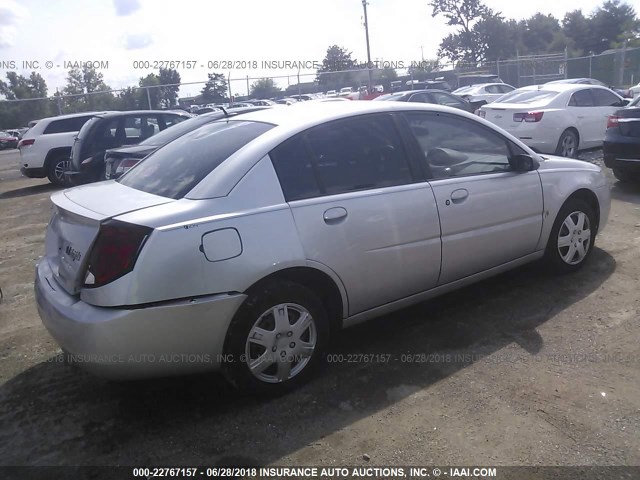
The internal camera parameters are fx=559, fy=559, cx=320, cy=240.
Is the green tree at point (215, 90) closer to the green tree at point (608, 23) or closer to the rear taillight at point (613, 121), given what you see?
the rear taillight at point (613, 121)

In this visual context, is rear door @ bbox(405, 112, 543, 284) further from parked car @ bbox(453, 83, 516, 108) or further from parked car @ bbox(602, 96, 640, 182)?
parked car @ bbox(453, 83, 516, 108)

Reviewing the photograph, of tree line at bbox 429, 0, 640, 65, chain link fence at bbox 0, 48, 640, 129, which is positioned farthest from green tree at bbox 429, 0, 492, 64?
chain link fence at bbox 0, 48, 640, 129

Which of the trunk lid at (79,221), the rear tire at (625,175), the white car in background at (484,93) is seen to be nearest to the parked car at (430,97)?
the white car in background at (484,93)

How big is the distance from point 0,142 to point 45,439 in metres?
34.7

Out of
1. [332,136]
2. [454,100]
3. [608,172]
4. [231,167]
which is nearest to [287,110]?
[332,136]

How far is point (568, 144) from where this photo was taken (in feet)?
35.2

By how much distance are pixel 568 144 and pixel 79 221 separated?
32.6 ft

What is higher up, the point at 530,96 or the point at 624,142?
the point at 530,96

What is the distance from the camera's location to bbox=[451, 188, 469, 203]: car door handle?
385 centimetres

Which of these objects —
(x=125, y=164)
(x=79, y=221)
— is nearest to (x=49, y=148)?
(x=125, y=164)

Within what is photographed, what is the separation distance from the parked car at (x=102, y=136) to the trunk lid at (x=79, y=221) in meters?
6.18

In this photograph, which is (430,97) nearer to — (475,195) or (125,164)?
(125,164)

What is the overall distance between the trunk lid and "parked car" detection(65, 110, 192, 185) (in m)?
6.18

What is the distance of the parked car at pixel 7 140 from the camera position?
32375mm
